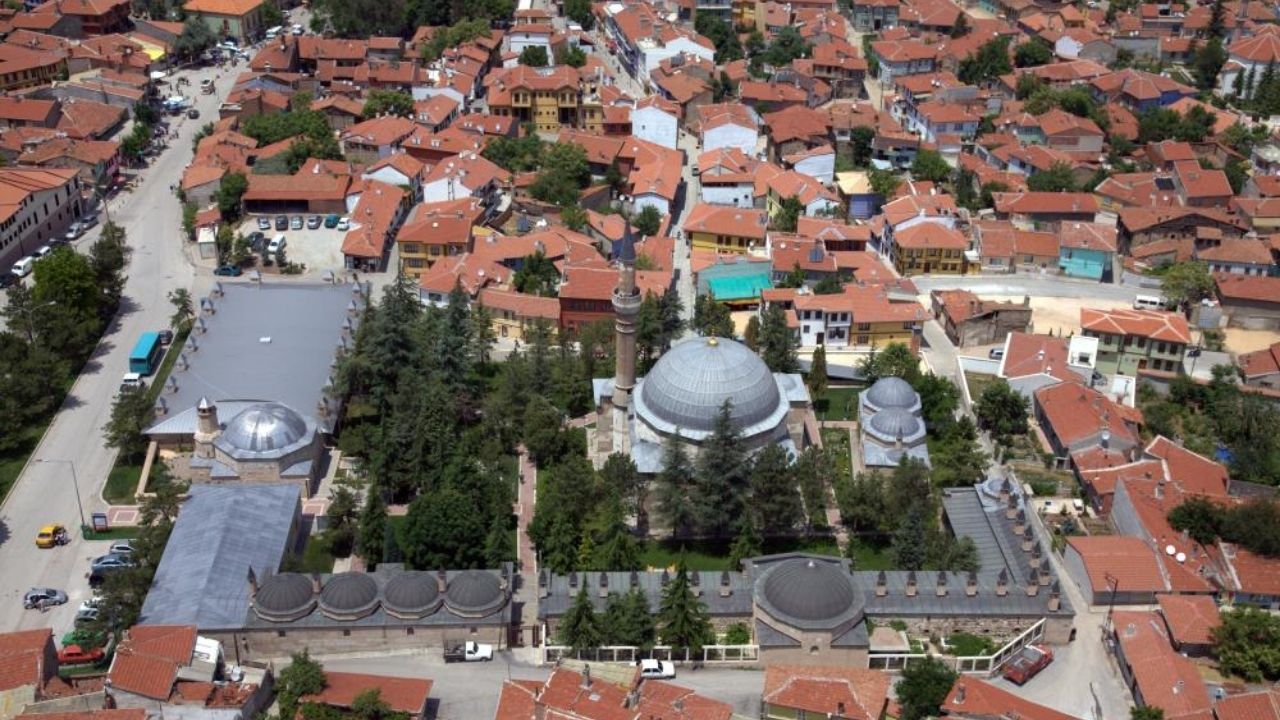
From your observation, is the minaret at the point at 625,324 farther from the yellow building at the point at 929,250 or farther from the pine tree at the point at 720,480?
the yellow building at the point at 929,250

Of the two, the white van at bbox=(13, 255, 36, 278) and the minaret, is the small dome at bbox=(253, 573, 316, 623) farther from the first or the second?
the white van at bbox=(13, 255, 36, 278)

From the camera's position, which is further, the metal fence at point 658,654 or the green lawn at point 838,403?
the green lawn at point 838,403

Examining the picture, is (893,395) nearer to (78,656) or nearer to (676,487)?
(676,487)

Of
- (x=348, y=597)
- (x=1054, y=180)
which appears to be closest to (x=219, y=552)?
(x=348, y=597)

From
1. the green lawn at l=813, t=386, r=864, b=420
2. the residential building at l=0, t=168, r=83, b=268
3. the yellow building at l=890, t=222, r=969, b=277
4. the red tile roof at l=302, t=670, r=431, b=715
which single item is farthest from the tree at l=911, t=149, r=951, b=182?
the red tile roof at l=302, t=670, r=431, b=715

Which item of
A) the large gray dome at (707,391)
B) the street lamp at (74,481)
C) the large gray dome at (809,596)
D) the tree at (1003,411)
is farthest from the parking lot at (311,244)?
the large gray dome at (809,596)

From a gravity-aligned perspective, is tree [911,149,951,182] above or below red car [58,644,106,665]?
below
